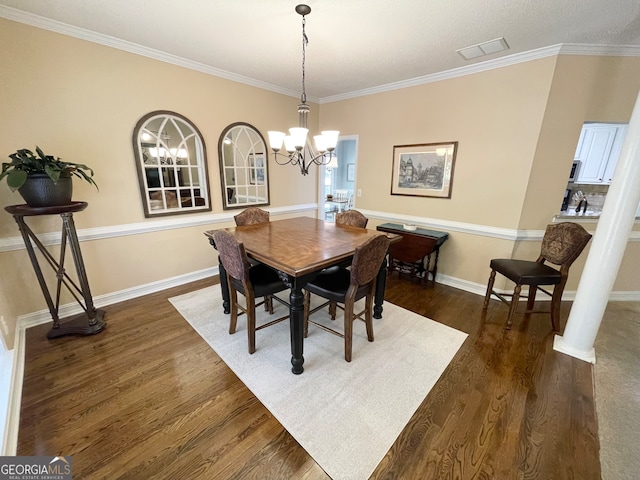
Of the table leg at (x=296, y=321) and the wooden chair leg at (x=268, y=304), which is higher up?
the table leg at (x=296, y=321)

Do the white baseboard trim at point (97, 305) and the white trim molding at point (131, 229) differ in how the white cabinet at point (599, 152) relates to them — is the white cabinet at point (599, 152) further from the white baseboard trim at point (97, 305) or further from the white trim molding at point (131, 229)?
the white trim molding at point (131, 229)

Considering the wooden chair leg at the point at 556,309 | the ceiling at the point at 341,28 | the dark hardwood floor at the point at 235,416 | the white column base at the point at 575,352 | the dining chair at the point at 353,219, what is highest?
the ceiling at the point at 341,28

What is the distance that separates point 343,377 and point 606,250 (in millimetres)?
2173

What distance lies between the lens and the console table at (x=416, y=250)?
310 centimetres

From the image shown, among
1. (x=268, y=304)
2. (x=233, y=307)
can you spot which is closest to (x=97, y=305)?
(x=233, y=307)

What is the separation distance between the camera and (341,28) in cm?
214

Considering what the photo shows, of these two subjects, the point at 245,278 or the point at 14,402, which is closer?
the point at 14,402

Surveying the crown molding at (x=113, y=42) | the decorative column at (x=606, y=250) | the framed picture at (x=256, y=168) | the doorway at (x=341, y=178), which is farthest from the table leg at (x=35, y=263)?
the doorway at (x=341, y=178)

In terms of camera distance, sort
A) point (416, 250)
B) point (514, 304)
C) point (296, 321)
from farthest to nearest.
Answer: point (416, 250), point (514, 304), point (296, 321)

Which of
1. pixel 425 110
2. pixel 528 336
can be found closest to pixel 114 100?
pixel 425 110

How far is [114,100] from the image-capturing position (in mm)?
2496

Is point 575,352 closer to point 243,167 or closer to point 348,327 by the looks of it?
point 348,327

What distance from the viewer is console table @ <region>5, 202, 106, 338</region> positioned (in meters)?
1.95

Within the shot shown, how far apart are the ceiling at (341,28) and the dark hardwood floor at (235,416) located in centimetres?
261
